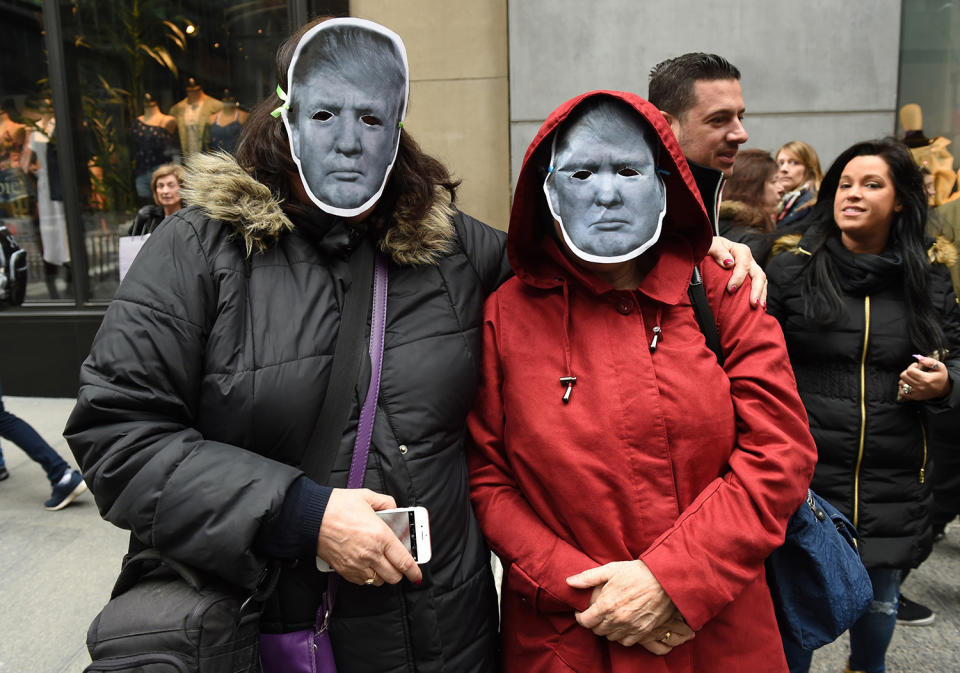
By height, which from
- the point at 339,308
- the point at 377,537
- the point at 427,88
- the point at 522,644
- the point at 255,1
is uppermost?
the point at 255,1

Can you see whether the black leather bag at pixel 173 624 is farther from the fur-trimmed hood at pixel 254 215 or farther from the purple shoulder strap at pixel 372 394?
the fur-trimmed hood at pixel 254 215

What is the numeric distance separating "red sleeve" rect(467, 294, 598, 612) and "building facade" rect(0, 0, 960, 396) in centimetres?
477

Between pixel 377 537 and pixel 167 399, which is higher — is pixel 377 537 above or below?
below

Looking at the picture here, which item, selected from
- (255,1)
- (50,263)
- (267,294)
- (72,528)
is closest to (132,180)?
(50,263)

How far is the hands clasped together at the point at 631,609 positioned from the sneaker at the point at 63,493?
3982 millimetres

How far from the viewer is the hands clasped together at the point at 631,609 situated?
5.27 ft

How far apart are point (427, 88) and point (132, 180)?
9.76ft

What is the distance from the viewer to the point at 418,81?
6.34 meters

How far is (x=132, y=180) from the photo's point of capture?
Result: 7.06m

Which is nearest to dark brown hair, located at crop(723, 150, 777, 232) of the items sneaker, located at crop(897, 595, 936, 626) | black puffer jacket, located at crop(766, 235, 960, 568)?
black puffer jacket, located at crop(766, 235, 960, 568)

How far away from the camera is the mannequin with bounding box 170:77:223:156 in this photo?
6.95 metres

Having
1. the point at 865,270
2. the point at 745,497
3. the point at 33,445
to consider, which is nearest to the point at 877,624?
the point at 865,270

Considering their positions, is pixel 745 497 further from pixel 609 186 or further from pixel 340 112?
pixel 340 112

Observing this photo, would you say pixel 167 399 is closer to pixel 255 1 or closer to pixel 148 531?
pixel 148 531
